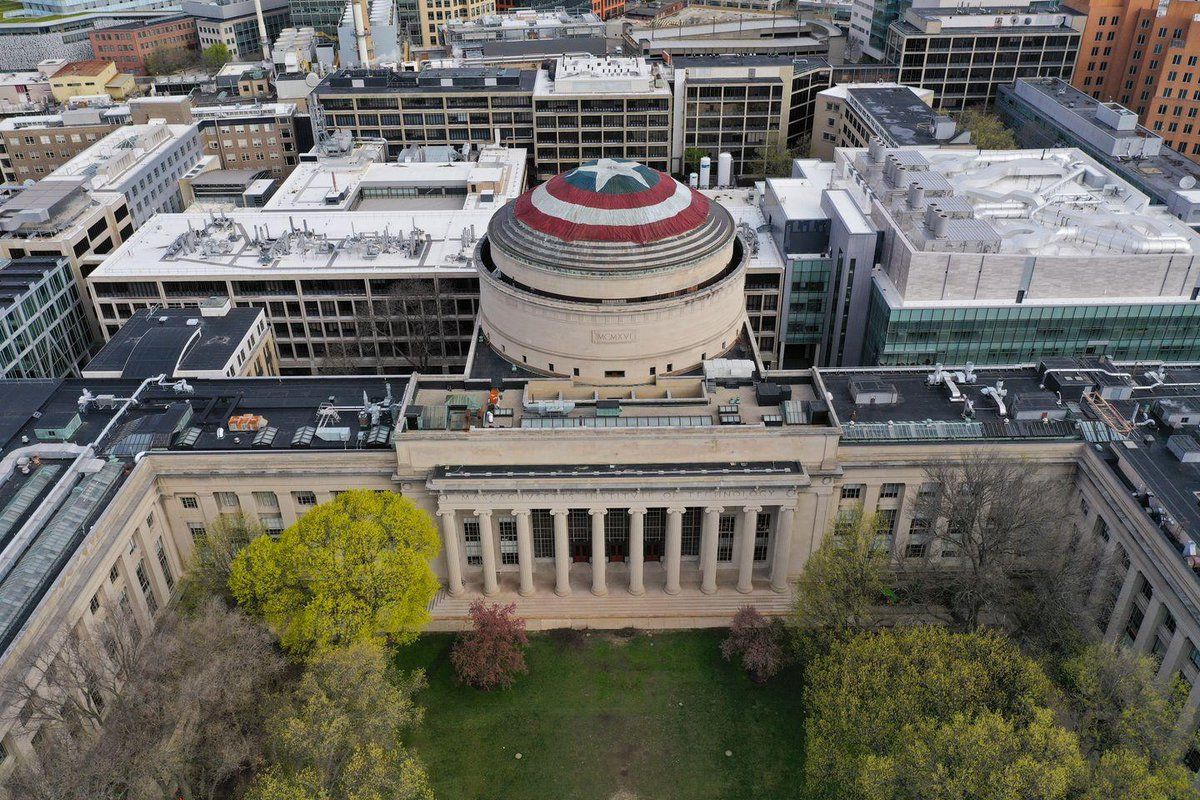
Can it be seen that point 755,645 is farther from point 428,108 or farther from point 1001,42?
point 1001,42

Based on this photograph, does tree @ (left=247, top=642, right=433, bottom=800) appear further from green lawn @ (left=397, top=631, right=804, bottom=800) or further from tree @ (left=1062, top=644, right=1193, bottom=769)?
tree @ (left=1062, top=644, right=1193, bottom=769)

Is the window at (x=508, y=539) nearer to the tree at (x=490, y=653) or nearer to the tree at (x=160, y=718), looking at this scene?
the tree at (x=490, y=653)

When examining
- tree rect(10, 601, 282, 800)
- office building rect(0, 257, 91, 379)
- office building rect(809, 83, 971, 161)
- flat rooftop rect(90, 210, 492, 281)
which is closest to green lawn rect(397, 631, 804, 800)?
tree rect(10, 601, 282, 800)

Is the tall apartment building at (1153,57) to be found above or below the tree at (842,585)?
above

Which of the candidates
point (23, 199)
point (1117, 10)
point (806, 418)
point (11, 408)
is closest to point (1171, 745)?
point (806, 418)

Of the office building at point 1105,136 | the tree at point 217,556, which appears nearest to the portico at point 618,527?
the tree at point 217,556

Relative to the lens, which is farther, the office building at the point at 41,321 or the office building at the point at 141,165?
the office building at the point at 141,165

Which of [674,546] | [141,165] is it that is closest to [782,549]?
[674,546]

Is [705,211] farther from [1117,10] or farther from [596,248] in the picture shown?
[1117,10]
